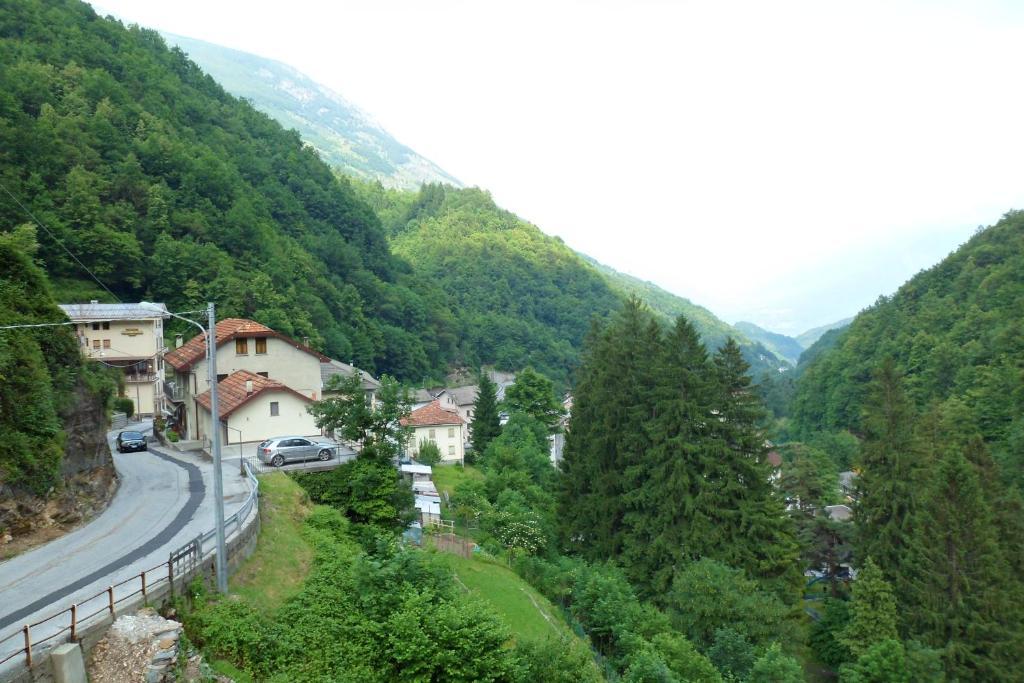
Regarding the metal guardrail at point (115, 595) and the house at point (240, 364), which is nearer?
the metal guardrail at point (115, 595)

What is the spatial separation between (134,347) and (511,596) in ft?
147

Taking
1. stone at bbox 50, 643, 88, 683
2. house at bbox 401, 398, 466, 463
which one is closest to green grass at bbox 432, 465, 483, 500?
house at bbox 401, 398, 466, 463

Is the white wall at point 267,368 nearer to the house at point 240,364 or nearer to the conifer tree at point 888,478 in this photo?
the house at point 240,364

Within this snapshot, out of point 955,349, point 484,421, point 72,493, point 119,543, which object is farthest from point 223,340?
point 955,349

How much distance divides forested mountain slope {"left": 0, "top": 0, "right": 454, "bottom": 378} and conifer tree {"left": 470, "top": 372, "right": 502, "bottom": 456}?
19.6m

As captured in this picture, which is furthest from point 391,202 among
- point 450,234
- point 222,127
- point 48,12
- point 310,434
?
point 310,434

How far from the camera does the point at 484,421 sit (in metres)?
67.8

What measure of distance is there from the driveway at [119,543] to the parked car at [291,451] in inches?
63.9

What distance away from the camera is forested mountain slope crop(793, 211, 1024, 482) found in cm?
6725

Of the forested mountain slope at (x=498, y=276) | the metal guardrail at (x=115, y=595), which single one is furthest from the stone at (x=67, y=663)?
the forested mountain slope at (x=498, y=276)

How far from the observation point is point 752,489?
3241 cm

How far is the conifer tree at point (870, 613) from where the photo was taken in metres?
29.8

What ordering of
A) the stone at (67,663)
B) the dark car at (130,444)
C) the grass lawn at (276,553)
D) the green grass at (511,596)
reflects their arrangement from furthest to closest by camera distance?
the dark car at (130,444), the green grass at (511,596), the grass lawn at (276,553), the stone at (67,663)

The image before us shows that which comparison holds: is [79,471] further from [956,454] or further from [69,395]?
[956,454]
